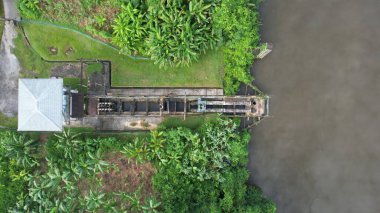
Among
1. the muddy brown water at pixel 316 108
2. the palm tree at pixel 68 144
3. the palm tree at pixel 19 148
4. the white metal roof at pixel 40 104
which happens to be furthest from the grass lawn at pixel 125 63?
the palm tree at pixel 19 148

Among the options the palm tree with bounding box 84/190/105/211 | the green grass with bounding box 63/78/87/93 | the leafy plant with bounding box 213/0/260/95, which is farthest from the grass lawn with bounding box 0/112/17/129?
the leafy plant with bounding box 213/0/260/95

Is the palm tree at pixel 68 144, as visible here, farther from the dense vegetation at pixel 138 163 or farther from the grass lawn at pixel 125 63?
the grass lawn at pixel 125 63

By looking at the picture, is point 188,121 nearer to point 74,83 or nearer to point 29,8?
point 74,83

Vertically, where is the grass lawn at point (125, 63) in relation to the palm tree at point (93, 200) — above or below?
above

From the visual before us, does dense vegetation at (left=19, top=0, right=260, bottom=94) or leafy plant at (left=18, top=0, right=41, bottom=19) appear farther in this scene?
leafy plant at (left=18, top=0, right=41, bottom=19)

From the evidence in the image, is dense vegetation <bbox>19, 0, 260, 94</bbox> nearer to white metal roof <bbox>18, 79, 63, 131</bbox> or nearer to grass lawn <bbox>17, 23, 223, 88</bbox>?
grass lawn <bbox>17, 23, 223, 88</bbox>

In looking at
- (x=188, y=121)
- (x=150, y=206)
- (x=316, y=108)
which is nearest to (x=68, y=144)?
(x=150, y=206)
